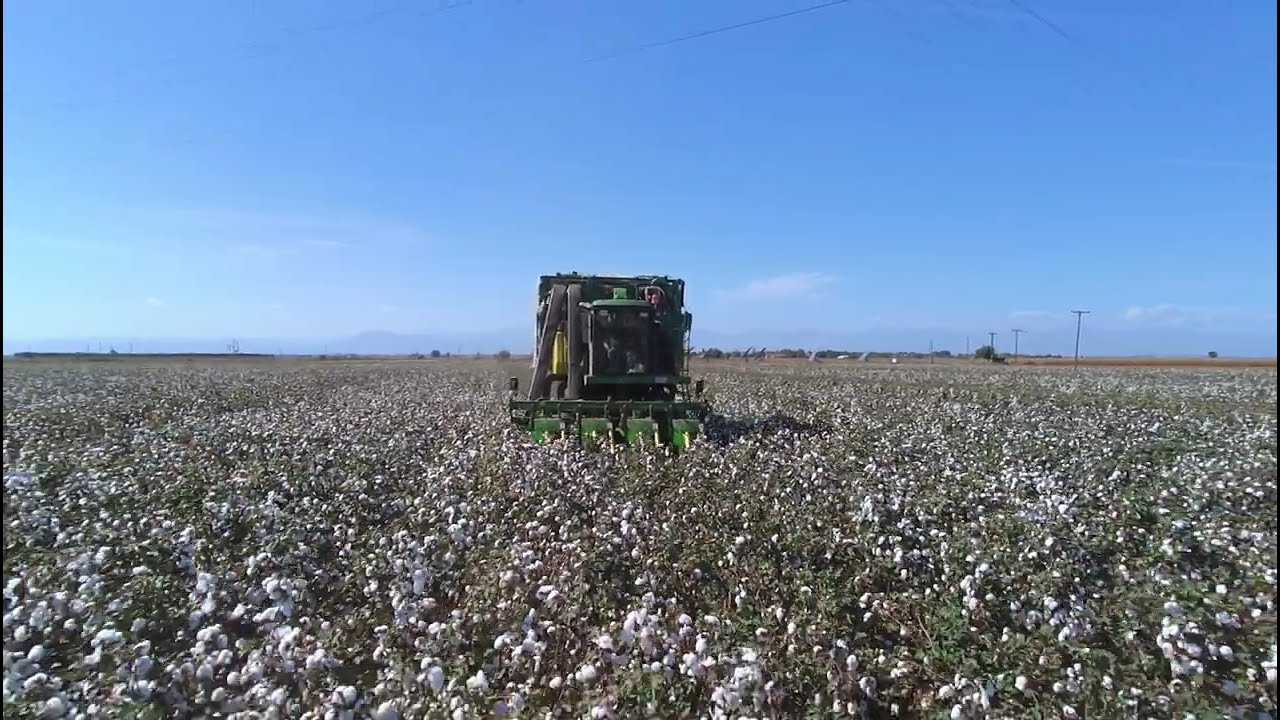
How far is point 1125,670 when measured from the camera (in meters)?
4.47

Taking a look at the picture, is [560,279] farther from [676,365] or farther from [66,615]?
[66,615]

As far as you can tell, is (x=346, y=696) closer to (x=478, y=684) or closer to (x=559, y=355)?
(x=478, y=684)

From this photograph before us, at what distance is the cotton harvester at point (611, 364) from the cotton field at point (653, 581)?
3874 mm

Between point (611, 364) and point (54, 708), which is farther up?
point (611, 364)

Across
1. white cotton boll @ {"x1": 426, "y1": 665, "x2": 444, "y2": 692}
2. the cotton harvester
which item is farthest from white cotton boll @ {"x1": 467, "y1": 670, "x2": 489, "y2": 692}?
the cotton harvester

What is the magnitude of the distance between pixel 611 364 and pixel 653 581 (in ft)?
30.6

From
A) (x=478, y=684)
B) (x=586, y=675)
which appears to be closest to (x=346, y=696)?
(x=478, y=684)

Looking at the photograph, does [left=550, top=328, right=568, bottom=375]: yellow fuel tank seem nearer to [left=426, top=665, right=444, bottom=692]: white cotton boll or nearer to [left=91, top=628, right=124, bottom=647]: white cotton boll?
[left=91, top=628, right=124, bottom=647]: white cotton boll

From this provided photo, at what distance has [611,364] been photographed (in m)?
15.4

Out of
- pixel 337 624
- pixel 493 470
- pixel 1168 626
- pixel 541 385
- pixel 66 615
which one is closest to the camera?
pixel 1168 626

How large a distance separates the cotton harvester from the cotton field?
3.87 m

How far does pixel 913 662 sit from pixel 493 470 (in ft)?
20.6

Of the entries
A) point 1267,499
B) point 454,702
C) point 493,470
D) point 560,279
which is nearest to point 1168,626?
point 1267,499

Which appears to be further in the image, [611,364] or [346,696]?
[611,364]
